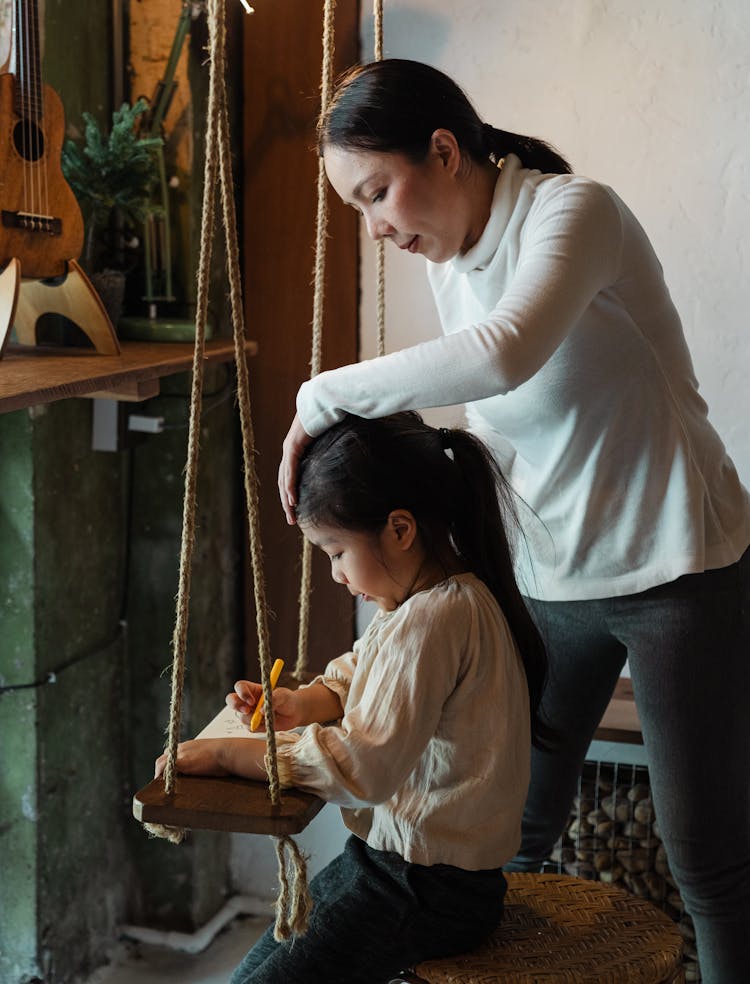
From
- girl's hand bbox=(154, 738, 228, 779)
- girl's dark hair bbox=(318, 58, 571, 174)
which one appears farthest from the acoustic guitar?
girl's hand bbox=(154, 738, 228, 779)

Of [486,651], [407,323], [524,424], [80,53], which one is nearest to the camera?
[486,651]

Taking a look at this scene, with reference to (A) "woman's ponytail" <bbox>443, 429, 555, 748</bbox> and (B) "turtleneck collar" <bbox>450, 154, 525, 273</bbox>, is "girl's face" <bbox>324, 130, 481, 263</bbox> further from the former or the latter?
(A) "woman's ponytail" <bbox>443, 429, 555, 748</bbox>

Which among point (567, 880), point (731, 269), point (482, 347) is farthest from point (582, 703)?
point (731, 269)

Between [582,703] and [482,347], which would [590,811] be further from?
[482,347]

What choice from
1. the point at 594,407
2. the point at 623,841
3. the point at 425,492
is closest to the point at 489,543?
the point at 425,492

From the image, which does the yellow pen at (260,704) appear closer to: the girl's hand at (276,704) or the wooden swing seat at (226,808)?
the girl's hand at (276,704)

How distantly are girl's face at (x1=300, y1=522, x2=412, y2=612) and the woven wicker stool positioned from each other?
0.41 metres

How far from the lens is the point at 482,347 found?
1195 mm

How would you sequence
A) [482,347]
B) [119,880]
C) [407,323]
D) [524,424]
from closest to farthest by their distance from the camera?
[482,347] → [524,424] → [407,323] → [119,880]

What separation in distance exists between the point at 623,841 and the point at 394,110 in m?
1.44

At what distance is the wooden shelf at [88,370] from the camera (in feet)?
5.10

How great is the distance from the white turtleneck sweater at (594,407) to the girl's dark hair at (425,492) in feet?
0.18

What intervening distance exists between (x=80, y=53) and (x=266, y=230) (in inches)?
17.6

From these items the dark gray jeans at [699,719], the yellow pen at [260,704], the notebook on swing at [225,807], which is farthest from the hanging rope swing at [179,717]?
the dark gray jeans at [699,719]
